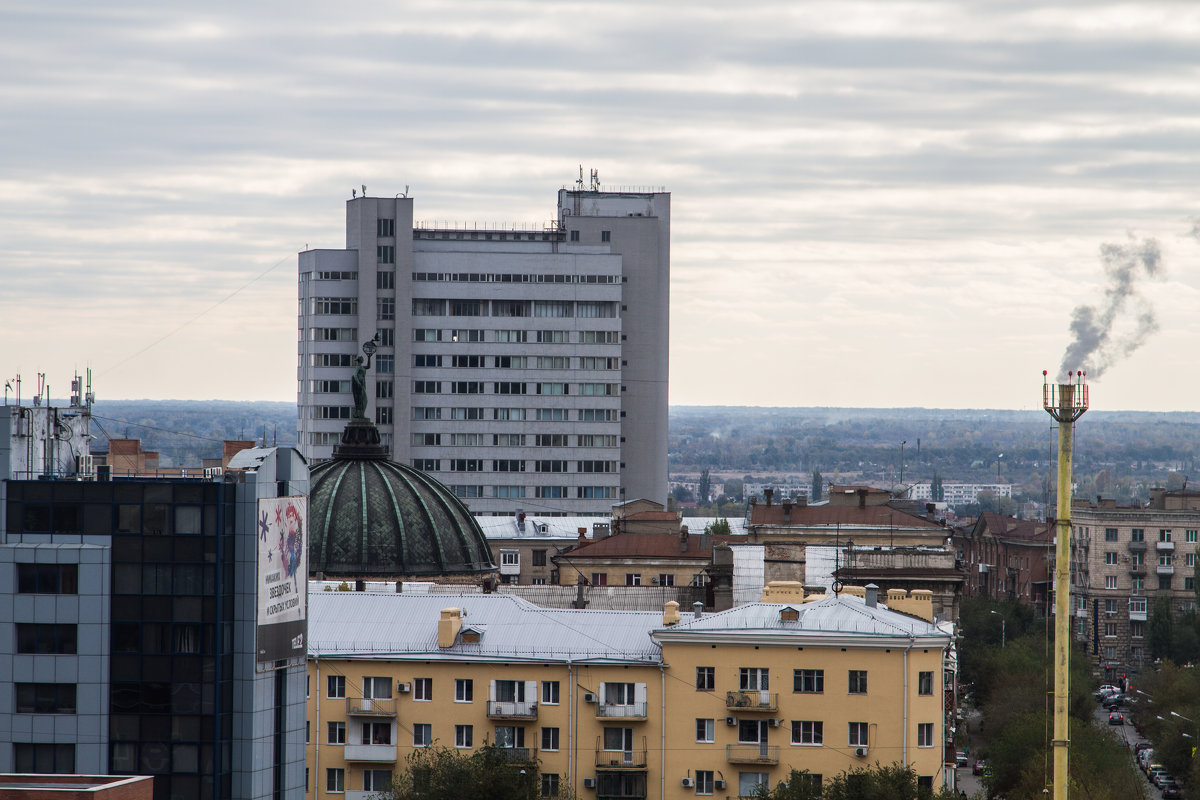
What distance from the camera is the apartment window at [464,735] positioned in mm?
80188

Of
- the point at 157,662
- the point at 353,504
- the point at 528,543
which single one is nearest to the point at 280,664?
the point at 157,662

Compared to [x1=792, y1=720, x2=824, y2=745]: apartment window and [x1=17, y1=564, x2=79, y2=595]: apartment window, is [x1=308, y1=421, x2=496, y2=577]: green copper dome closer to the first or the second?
[x1=792, y1=720, x2=824, y2=745]: apartment window

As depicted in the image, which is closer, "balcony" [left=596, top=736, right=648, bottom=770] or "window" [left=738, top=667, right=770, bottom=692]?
"balcony" [left=596, top=736, right=648, bottom=770]

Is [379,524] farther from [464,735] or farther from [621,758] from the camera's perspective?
[621,758]

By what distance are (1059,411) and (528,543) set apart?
113m

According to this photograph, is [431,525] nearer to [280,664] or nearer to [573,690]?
[573,690]

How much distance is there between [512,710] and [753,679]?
916cm

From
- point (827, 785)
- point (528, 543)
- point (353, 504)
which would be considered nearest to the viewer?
point (827, 785)

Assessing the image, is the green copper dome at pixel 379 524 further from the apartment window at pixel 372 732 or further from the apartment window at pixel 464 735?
the apartment window at pixel 464 735

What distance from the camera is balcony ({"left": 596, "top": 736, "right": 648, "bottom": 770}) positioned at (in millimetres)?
78812

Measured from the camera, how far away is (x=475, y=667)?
80562mm

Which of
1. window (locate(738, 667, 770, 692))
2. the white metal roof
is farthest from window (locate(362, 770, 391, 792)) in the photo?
window (locate(738, 667, 770, 692))

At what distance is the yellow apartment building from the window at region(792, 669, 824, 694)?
5 cm

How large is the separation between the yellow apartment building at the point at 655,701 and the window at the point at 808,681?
5cm
